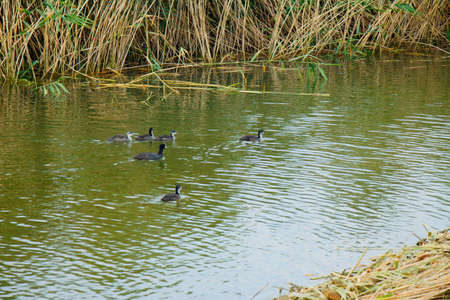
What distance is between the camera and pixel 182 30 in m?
20.0

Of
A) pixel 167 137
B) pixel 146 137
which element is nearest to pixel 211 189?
pixel 167 137

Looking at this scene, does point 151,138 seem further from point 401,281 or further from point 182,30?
point 182,30

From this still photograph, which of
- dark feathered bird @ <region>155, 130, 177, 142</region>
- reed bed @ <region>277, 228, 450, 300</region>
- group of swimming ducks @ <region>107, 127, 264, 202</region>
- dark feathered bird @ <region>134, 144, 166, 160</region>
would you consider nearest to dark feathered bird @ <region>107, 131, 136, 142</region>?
group of swimming ducks @ <region>107, 127, 264, 202</region>

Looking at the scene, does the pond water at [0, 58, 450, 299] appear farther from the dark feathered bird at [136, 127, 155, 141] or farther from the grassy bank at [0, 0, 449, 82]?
the grassy bank at [0, 0, 449, 82]

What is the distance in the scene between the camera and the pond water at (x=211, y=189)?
664cm

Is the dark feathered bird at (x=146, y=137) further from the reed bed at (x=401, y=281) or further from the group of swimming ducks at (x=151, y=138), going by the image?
the reed bed at (x=401, y=281)

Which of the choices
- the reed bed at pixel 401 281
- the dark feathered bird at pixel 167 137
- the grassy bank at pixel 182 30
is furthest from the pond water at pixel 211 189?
the grassy bank at pixel 182 30

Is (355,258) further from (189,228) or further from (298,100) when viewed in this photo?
(298,100)

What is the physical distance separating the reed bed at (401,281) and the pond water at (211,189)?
1.56 m

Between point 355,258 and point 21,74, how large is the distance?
41.0 ft

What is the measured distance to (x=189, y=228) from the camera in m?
7.71

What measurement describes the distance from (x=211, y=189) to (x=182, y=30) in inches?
453

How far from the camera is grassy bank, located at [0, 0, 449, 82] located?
1641 centimetres

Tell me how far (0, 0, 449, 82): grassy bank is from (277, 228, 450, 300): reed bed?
1128cm
